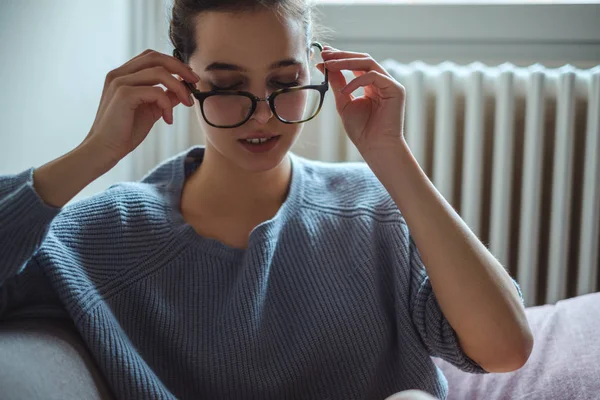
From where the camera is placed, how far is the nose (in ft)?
3.49

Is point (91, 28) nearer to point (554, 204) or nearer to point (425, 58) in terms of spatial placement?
point (425, 58)

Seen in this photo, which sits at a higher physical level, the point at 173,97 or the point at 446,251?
the point at 173,97

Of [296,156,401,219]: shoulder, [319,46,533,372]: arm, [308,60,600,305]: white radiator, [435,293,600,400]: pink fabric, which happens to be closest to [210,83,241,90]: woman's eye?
[319,46,533,372]: arm

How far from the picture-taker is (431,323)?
41.6 inches

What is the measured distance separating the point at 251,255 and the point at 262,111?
9.3 inches

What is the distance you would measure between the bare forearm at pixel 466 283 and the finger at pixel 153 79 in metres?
0.37

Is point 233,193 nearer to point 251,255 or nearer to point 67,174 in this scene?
point 251,255

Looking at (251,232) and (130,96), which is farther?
(251,232)

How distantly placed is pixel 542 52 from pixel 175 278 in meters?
1.33

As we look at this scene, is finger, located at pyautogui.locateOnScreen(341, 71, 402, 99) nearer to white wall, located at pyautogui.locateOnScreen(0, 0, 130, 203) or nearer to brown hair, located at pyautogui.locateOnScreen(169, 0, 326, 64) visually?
brown hair, located at pyautogui.locateOnScreen(169, 0, 326, 64)

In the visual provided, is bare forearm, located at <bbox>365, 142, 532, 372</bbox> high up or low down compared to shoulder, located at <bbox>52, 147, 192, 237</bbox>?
down

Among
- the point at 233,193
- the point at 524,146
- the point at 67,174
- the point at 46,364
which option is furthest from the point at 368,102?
the point at 524,146

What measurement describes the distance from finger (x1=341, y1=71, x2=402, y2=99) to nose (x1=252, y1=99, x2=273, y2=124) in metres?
0.13

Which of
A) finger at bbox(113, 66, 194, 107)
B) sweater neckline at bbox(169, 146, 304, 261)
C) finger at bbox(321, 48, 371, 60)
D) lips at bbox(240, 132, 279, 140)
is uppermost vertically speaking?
finger at bbox(321, 48, 371, 60)
